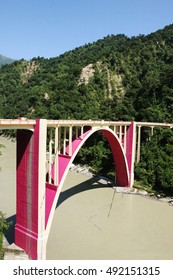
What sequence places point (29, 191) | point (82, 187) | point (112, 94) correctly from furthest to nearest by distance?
1. point (112, 94)
2. point (82, 187)
3. point (29, 191)

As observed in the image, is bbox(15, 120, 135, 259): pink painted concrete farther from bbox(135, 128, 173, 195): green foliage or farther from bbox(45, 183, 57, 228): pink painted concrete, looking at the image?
bbox(135, 128, 173, 195): green foliage

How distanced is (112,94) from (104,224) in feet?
98.6

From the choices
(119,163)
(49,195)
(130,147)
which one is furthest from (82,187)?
(49,195)

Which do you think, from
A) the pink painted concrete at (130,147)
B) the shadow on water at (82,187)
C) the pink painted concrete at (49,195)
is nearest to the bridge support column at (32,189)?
the pink painted concrete at (49,195)

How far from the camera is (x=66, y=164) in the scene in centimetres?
1163

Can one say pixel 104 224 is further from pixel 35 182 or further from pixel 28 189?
pixel 35 182

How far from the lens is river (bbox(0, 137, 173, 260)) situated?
A: 12.0 meters

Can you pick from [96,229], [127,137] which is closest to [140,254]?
[96,229]

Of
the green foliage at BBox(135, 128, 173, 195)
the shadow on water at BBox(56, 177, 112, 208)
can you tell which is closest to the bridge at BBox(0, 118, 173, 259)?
the shadow on water at BBox(56, 177, 112, 208)

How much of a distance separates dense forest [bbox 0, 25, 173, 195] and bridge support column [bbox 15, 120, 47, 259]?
37.2 ft

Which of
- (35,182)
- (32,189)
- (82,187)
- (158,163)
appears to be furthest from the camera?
(158,163)

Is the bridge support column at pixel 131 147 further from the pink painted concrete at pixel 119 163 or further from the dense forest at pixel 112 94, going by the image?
the dense forest at pixel 112 94

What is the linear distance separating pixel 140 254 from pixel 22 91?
45465mm

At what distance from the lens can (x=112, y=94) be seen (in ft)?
140
